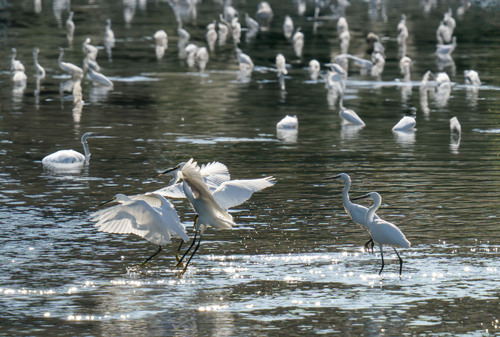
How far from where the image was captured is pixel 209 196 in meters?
15.9

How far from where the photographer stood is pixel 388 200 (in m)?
20.6

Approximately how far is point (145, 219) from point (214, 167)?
2.27 metres

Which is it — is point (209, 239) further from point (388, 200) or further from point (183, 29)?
point (183, 29)

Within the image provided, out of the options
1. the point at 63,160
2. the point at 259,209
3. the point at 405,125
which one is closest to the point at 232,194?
the point at 259,209

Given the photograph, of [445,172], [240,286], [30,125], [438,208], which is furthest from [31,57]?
[240,286]

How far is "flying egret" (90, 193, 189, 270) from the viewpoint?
15883 mm

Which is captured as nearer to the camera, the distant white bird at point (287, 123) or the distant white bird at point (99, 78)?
the distant white bird at point (287, 123)

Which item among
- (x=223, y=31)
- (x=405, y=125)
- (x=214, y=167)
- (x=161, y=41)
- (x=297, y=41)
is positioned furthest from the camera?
(x=223, y=31)

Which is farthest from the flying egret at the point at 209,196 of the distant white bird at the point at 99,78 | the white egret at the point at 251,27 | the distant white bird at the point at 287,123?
the white egret at the point at 251,27

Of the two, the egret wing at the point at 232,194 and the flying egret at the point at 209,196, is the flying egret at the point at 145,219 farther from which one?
the egret wing at the point at 232,194

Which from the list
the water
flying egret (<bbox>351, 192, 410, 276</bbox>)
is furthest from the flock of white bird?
the water

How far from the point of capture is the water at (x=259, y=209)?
13.7 m

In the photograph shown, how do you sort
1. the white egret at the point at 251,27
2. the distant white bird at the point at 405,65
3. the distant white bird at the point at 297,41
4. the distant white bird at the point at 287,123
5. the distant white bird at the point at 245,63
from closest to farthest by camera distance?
the distant white bird at the point at 287,123
the distant white bird at the point at 405,65
the distant white bird at the point at 245,63
the distant white bird at the point at 297,41
the white egret at the point at 251,27

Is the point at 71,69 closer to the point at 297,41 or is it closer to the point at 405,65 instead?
the point at 405,65
